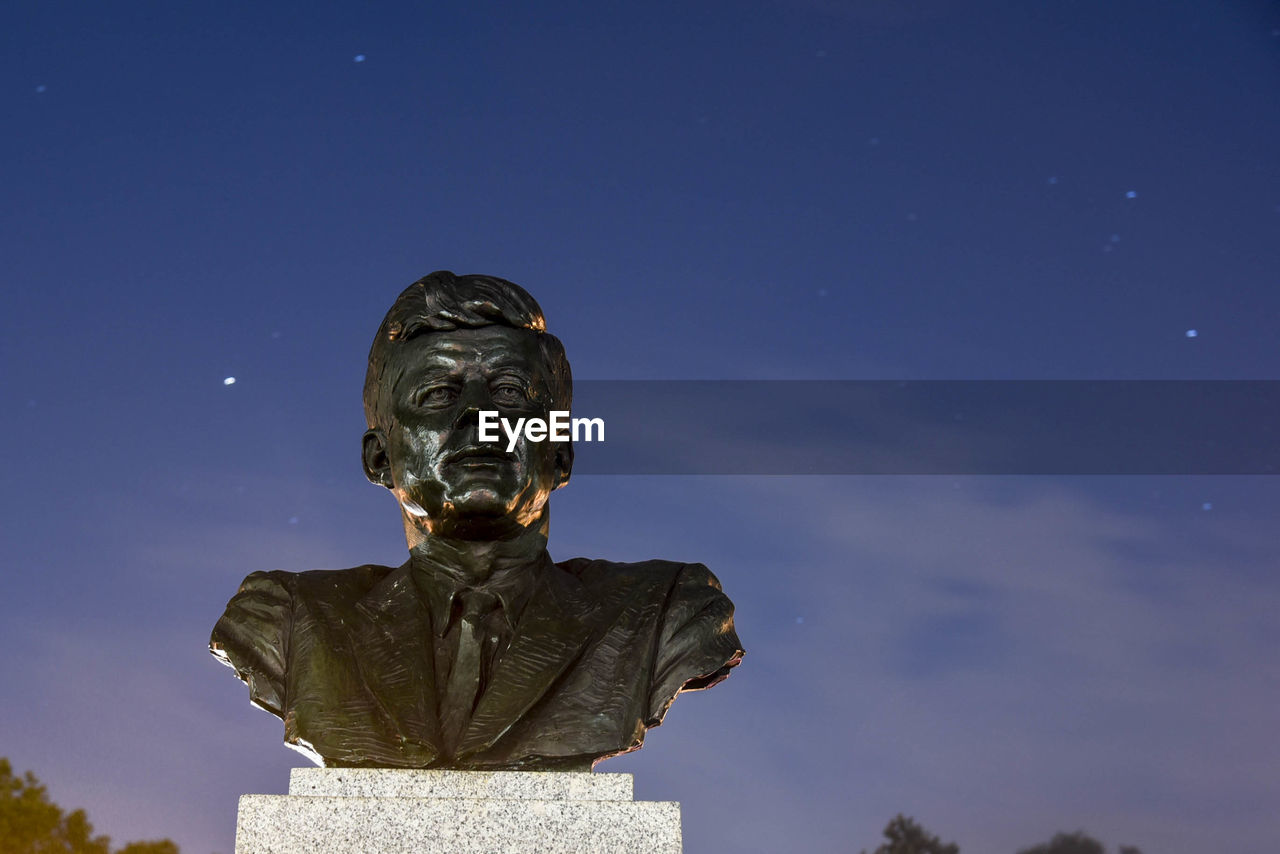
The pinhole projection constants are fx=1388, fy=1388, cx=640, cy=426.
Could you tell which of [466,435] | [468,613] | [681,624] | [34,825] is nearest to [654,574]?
[681,624]

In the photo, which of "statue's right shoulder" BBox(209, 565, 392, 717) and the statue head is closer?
the statue head

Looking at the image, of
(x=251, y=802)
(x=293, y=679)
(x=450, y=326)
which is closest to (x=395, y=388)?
(x=450, y=326)

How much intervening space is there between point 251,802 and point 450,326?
2139mm

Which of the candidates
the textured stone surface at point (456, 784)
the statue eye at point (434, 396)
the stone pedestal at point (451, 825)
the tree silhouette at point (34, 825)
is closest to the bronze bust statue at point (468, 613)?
the statue eye at point (434, 396)

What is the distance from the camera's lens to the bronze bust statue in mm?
5590

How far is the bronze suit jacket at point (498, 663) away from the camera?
5543 millimetres

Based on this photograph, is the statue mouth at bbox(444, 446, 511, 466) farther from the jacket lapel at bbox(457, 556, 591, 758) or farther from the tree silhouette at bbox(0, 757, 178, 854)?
the tree silhouette at bbox(0, 757, 178, 854)

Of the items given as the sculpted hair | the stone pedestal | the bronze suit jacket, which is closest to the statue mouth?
the sculpted hair

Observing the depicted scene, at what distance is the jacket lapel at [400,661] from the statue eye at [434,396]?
810mm

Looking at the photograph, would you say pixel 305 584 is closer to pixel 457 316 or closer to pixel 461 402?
pixel 461 402

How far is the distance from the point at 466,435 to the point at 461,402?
0.52 ft

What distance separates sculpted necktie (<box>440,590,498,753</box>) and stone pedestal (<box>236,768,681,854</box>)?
46cm

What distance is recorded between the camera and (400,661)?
229 inches

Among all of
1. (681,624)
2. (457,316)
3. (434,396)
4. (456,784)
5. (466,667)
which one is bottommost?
(456,784)
